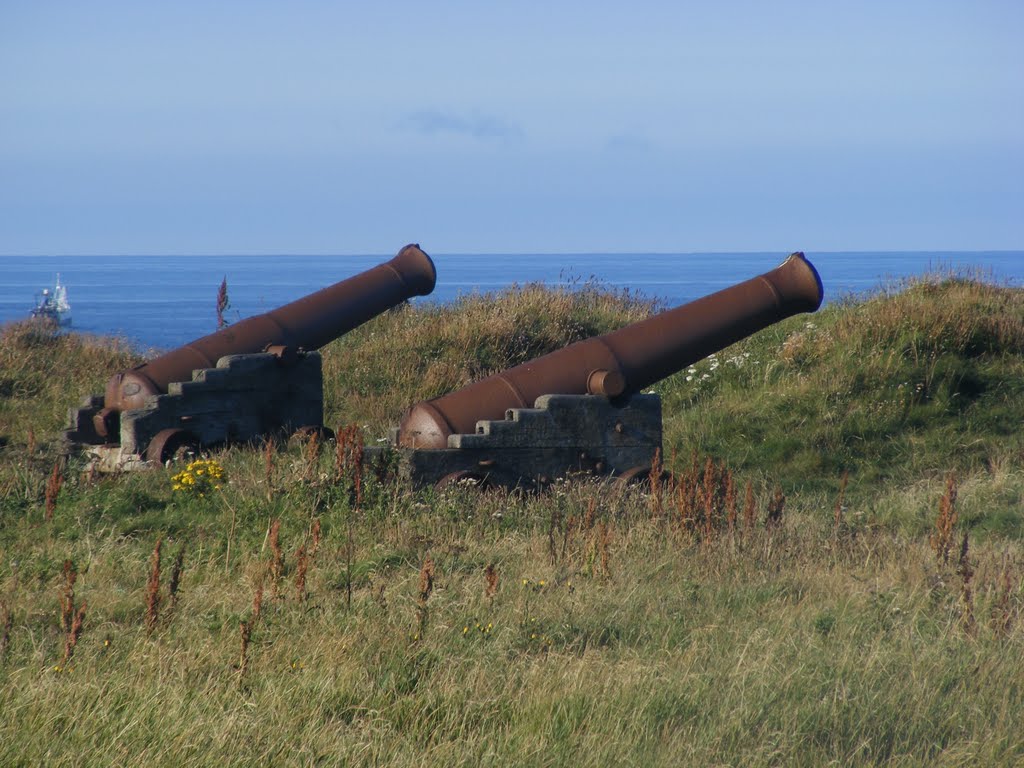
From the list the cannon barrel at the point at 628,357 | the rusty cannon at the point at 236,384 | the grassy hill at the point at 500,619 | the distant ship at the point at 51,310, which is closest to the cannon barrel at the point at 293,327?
the rusty cannon at the point at 236,384

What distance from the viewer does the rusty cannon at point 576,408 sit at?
26.9 ft

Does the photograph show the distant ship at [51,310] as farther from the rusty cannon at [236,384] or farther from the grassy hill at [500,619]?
the grassy hill at [500,619]

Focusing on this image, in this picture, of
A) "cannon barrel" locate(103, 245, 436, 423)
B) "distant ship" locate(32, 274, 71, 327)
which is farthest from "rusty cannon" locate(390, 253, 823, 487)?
"distant ship" locate(32, 274, 71, 327)

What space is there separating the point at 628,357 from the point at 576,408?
69 cm

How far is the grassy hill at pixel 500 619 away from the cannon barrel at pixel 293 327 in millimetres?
925

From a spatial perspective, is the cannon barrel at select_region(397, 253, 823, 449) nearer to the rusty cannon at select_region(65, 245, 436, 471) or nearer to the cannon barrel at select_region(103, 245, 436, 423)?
the rusty cannon at select_region(65, 245, 436, 471)

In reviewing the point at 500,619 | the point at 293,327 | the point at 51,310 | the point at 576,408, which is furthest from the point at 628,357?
the point at 51,310

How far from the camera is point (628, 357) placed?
8930 mm

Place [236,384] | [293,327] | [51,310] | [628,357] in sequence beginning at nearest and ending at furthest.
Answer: [628,357] < [236,384] < [293,327] < [51,310]

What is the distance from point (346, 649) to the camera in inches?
191

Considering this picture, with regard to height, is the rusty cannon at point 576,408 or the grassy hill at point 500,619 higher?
the rusty cannon at point 576,408

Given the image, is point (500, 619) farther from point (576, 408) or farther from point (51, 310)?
point (51, 310)

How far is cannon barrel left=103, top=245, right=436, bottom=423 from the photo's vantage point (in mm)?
9891

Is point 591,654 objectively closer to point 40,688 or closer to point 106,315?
point 40,688
